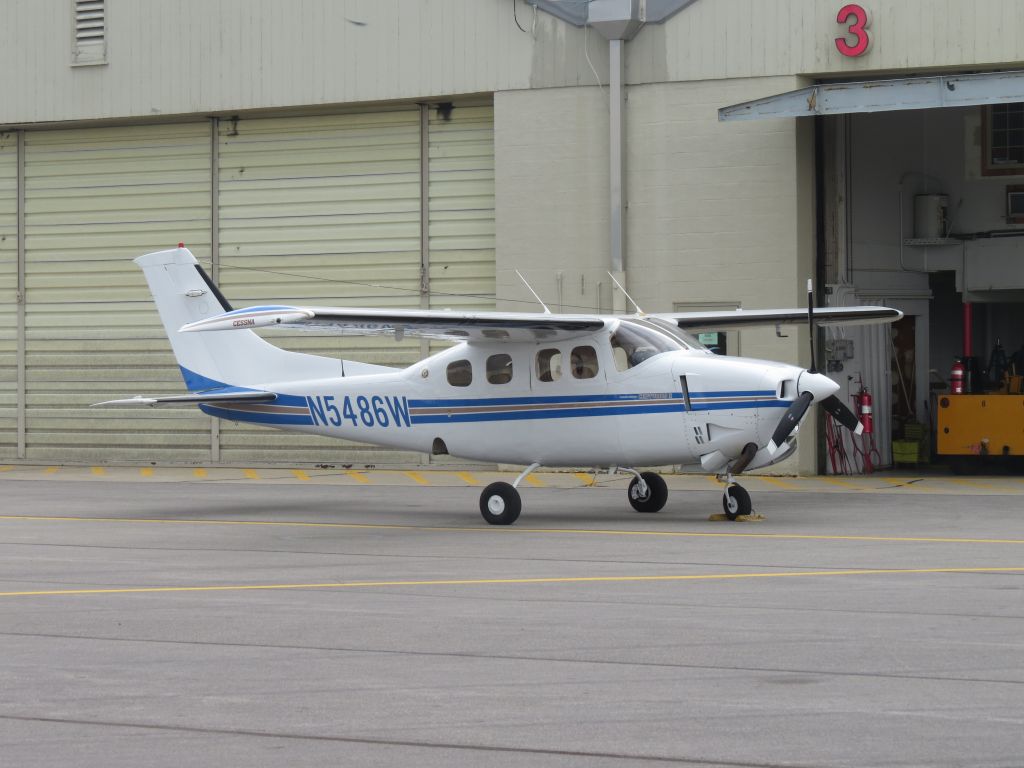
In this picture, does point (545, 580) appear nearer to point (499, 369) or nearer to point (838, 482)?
point (499, 369)

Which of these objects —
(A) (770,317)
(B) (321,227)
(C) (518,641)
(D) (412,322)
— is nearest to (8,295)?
(B) (321,227)

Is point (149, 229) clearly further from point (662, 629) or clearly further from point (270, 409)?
point (662, 629)

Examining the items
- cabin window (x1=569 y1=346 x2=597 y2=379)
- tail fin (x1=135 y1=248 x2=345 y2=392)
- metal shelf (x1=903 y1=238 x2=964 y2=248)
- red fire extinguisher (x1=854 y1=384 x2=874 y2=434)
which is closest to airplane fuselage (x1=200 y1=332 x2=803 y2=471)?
cabin window (x1=569 y1=346 x2=597 y2=379)

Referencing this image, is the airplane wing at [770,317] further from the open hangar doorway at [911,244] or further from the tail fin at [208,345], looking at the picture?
the open hangar doorway at [911,244]

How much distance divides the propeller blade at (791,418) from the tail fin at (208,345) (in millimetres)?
5540

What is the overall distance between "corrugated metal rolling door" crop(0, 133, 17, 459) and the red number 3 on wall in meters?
14.5

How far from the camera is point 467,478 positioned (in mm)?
21766

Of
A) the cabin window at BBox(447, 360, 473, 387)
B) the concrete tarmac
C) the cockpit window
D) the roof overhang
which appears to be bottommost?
the concrete tarmac

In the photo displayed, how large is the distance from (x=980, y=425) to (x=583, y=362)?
839cm

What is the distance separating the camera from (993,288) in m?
23.3

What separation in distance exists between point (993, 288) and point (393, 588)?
15591mm

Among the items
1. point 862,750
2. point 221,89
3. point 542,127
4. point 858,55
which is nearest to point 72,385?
point 221,89

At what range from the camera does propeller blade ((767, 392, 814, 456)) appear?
45.1ft

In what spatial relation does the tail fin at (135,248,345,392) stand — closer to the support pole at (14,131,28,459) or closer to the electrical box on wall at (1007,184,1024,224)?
the support pole at (14,131,28,459)
